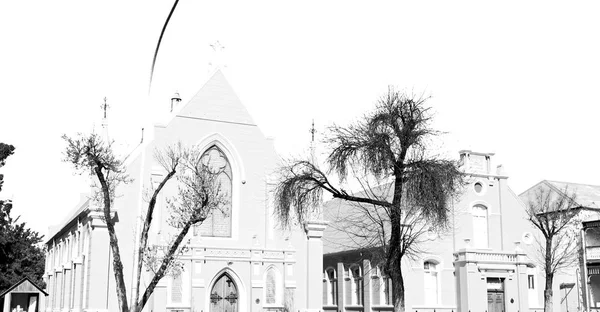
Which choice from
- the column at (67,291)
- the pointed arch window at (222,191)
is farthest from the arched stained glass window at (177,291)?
the column at (67,291)

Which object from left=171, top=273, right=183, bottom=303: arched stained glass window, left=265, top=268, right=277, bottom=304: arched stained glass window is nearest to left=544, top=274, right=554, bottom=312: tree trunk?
left=265, top=268, right=277, bottom=304: arched stained glass window

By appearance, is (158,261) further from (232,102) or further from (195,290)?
(232,102)

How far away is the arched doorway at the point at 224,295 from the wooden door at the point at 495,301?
16.8m

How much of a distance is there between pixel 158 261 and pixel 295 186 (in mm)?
9454

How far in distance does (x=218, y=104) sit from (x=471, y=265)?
18511 mm

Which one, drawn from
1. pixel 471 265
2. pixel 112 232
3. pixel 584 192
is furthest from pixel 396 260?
pixel 584 192

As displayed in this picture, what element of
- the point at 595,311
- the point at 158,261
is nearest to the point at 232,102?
the point at 158,261

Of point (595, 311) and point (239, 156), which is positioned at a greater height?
point (239, 156)

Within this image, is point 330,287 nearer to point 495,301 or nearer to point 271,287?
point 495,301

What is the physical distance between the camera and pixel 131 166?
3597 centimetres

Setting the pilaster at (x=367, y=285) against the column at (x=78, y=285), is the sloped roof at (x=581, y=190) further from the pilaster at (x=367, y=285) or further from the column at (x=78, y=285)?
the column at (x=78, y=285)

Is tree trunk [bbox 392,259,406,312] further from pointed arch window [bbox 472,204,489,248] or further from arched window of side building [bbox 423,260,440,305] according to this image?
pointed arch window [bbox 472,204,489,248]

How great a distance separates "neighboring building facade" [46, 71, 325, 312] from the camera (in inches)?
1372

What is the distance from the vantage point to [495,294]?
143 ft
